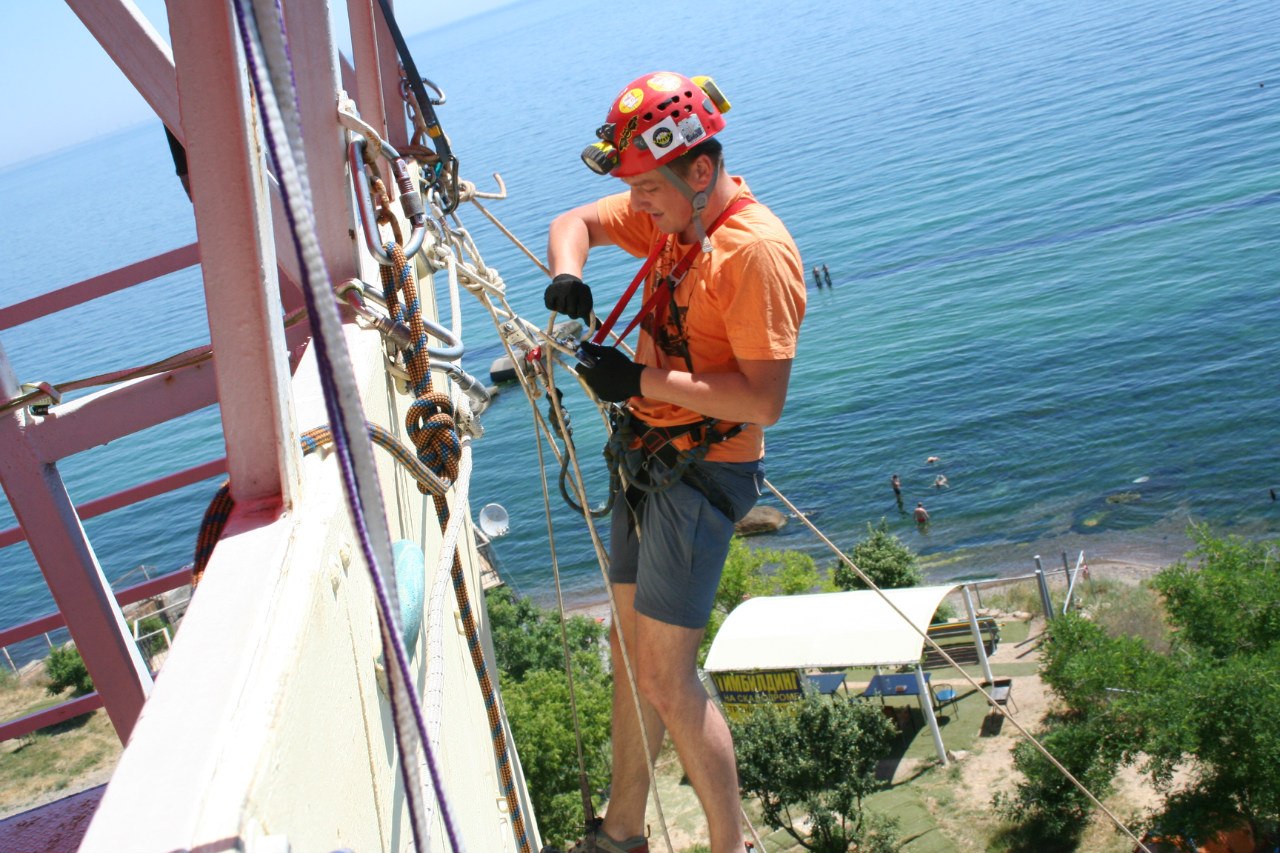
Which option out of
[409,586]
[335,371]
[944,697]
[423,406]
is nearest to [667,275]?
[423,406]

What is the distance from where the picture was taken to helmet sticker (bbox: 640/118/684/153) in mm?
3000

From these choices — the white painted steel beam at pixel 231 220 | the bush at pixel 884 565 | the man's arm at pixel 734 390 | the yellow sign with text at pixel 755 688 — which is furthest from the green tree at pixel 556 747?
the white painted steel beam at pixel 231 220

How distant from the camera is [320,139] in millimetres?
2730

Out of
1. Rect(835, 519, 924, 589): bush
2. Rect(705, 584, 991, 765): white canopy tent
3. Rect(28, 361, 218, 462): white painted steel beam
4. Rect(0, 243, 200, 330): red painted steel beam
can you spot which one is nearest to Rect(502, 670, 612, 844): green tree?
Rect(705, 584, 991, 765): white canopy tent

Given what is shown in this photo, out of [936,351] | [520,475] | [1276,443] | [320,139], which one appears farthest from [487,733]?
[936,351]

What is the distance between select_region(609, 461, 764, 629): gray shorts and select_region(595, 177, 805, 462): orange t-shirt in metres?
0.10

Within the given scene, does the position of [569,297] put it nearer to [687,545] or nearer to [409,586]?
[687,545]

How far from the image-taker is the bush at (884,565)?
25938mm

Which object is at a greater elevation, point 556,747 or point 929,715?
point 556,747

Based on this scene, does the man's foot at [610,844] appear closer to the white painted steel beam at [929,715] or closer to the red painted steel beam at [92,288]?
the red painted steel beam at [92,288]

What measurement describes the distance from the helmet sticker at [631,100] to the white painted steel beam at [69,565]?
1992mm

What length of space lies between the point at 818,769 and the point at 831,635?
9.01 feet

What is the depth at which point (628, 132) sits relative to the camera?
3.05 meters

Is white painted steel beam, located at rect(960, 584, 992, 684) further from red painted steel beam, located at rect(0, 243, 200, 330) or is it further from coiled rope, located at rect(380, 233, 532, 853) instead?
coiled rope, located at rect(380, 233, 532, 853)
